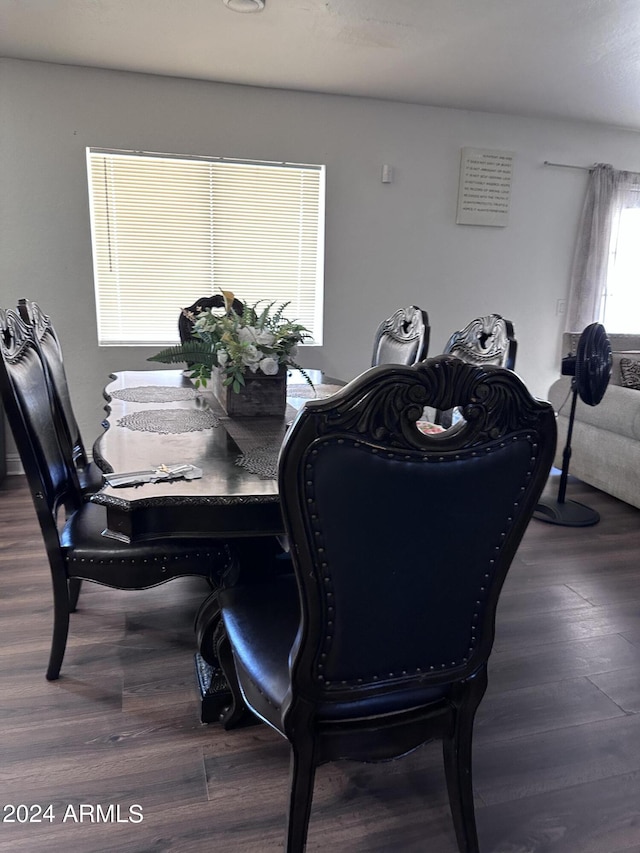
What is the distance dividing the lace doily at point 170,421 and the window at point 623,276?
3745 millimetres

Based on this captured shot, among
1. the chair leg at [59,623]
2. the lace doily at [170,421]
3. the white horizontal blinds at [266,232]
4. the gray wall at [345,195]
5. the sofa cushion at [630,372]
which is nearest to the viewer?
the chair leg at [59,623]

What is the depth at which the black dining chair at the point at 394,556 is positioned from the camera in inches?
33.0

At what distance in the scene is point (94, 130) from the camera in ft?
11.0

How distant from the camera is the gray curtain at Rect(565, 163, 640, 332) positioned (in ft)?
14.1

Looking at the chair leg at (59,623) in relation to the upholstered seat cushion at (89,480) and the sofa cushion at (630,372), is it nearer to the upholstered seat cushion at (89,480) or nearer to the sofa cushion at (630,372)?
the upholstered seat cushion at (89,480)

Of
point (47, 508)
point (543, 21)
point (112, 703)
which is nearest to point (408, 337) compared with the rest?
point (543, 21)

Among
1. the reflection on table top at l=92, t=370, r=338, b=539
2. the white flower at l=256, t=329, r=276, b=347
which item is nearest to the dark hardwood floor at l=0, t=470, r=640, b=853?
the reflection on table top at l=92, t=370, r=338, b=539

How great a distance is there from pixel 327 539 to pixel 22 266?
333 centimetres

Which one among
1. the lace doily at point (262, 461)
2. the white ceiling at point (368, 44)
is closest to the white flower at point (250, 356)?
the lace doily at point (262, 461)

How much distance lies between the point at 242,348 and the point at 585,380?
6.51 feet

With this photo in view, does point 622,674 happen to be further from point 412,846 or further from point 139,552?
point 139,552

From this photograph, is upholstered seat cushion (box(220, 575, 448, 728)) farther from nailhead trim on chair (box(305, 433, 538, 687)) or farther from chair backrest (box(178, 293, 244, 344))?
chair backrest (box(178, 293, 244, 344))

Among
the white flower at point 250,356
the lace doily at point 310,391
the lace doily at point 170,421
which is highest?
the white flower at point 250,356

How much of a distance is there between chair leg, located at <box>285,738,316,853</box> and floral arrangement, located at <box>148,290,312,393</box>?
3.74ft
